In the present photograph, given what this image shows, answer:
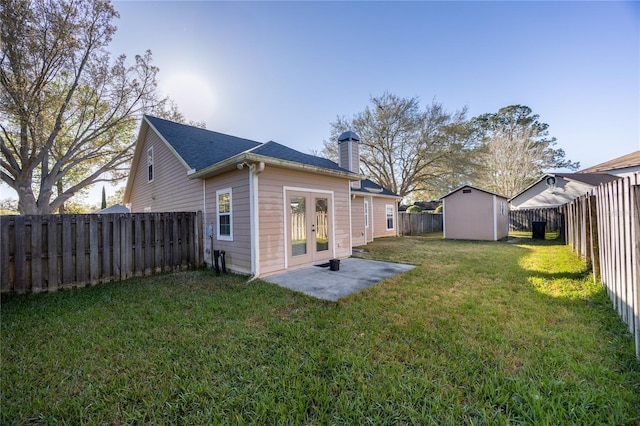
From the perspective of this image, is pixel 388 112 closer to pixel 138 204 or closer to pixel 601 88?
pixel 601 88

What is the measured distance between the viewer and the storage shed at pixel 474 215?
12.4m

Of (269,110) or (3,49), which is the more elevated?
(3,49)

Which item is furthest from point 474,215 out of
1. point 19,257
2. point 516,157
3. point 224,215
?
point 19,257

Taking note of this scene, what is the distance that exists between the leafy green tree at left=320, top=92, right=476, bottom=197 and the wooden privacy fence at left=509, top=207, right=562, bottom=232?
6183mm

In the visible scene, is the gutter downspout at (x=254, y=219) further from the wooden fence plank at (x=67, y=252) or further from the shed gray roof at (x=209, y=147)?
the wooden fence plank at (x=67, y=252)

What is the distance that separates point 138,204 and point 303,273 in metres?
10.6

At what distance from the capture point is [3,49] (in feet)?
30.8

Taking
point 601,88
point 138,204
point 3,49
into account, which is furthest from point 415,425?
point 3,49

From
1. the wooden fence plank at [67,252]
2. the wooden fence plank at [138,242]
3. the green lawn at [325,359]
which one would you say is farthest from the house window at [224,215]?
the wooden fence plank at [67,252]

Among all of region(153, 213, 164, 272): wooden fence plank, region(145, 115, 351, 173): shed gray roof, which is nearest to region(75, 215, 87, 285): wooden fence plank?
region(153, 213, 164, 272): wooden fence plank

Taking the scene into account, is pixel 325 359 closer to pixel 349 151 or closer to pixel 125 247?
pixel 125 247

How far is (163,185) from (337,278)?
26.5ft

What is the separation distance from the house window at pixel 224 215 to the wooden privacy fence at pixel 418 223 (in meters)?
12.9

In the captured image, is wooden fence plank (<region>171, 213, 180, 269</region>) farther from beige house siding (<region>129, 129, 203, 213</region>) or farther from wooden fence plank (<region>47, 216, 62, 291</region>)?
wooden fence plank (<region>47, 216, 62, 291</region>)
